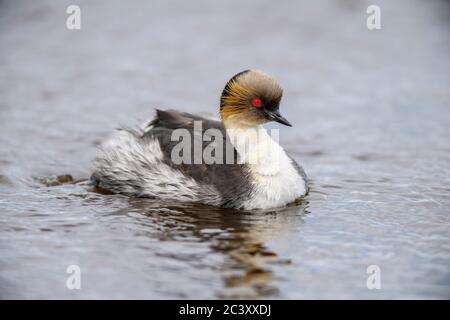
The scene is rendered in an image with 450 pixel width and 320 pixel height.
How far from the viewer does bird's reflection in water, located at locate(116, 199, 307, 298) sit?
6152 mm

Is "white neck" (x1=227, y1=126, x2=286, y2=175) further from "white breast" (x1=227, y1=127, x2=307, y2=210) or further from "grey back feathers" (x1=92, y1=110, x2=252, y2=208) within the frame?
"grey back feathers" (x1=92, y1=110, x2=252, y2=208)

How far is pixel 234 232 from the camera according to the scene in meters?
7.19

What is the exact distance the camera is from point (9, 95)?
40.4 ft

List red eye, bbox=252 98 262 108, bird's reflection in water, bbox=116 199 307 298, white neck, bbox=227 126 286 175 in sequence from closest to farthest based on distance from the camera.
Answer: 1. bird's reflection in water, bbox=116 199 307 298
2. red eye, bbox=252 98 262 108
3. white neck, bbox=227 126 286 175

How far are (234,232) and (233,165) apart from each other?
0.93 m

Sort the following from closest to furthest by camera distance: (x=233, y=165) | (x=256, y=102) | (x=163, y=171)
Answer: (x=256, y=102) < (x=233, y=165) < (x=163, y=171)

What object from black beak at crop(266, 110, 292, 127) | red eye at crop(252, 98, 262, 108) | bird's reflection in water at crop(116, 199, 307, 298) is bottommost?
bird's reflection in water at crop(116, 199, 307, 298)

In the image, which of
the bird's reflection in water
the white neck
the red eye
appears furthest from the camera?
the white neck

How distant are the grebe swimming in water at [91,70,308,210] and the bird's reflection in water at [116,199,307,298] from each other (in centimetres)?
14

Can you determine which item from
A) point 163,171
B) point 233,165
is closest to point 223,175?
point 233,165

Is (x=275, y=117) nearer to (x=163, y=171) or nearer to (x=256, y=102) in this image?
(x=256, y=102)

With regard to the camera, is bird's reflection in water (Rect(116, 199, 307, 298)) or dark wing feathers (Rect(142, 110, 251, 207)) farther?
dark wing feathers (Rect(142, 110, 251, 207))

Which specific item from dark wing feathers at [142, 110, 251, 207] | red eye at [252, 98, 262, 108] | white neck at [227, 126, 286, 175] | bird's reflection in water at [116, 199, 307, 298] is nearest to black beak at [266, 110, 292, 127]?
red eye at [252, 98, 262, 108]

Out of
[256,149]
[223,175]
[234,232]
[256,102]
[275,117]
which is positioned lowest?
[234,232]
